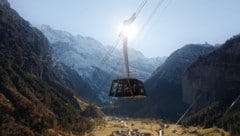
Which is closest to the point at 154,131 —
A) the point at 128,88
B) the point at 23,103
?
the point at 23,103

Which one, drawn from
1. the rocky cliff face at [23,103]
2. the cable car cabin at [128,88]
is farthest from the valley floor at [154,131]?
the cable car cabin at [128,88]

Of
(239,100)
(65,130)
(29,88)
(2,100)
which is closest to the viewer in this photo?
(2,100)

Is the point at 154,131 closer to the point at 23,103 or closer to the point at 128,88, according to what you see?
the point at 23,103

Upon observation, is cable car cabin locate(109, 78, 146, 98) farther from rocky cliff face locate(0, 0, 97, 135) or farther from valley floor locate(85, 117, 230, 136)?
valley floor locate(85, 117, 230, 136)

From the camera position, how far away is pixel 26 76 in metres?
178

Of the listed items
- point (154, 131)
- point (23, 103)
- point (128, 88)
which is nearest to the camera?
point (128, 88)

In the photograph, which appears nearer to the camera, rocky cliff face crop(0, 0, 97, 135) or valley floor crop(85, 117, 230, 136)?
rocky cliff face crop(0, 0, 97, 135)

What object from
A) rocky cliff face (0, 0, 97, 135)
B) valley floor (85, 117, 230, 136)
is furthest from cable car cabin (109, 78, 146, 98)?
valley floor (85, 117, 230, 136)

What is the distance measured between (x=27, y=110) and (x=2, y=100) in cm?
972

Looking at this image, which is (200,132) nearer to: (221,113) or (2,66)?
(221,113)

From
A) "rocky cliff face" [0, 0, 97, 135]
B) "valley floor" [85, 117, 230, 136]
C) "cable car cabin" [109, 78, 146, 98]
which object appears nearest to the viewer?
"cable car cabin" [109, 78, 146, 98]

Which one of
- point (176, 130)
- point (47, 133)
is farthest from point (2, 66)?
point (176, 130)

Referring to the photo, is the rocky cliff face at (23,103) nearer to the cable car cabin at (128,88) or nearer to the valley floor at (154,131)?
the valley floor at (154,131)

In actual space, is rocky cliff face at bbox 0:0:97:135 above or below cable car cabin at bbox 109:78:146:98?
above
